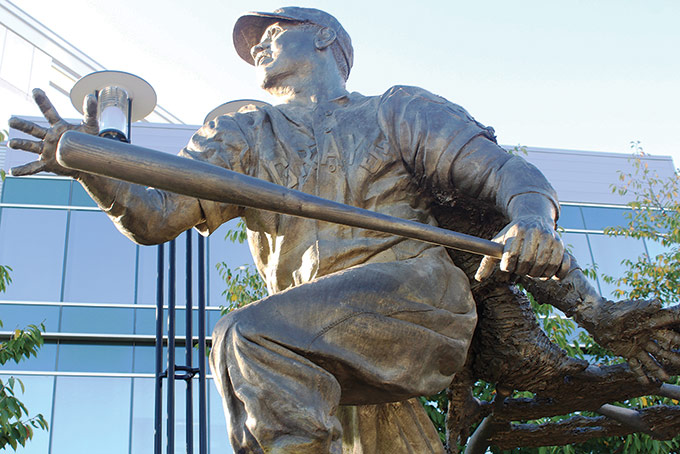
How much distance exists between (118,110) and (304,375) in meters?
2.91

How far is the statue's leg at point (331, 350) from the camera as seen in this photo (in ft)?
8.31

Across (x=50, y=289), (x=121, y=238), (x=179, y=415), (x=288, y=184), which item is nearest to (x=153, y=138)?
(x=121, y=238)

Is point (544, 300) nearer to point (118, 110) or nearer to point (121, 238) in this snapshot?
point (118, 110)

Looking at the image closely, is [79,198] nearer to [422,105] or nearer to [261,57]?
[261,57]

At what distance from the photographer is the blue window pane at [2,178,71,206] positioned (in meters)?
17.3

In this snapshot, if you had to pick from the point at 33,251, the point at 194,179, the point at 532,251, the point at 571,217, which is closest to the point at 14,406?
the point at 194,179

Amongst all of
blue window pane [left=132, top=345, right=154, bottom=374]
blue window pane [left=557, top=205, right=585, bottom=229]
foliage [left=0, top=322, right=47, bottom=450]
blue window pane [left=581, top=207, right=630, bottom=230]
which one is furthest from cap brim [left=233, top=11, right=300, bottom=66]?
blue window pane [left=581, top=207, right=630, bottom=230]

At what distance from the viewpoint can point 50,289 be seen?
16.4m

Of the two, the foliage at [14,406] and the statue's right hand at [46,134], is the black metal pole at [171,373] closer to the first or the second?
Result: the statue's right hand at [46,134]

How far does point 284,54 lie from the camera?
372 centimetres

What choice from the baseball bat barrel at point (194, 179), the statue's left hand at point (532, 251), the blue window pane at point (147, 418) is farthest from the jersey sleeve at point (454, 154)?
the blue window pane at point (147, 418)

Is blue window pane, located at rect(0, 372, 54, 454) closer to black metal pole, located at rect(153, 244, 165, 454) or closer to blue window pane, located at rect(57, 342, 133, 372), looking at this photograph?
blue window pane, located at rect(57, 342, 133, 372)

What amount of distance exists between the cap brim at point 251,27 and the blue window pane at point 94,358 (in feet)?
41.4

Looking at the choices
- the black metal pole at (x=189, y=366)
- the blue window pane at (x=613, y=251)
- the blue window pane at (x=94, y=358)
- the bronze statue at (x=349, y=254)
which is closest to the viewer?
the bronze statue at (x=349, y=254)
